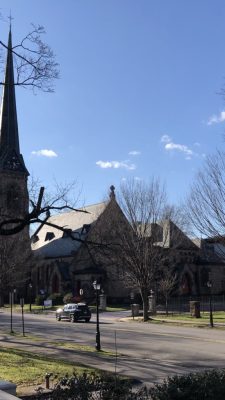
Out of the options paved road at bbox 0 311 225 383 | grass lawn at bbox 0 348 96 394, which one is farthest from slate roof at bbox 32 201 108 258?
grass lawn at bbox 0 348 96 394

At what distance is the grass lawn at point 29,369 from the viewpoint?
12.7 meters

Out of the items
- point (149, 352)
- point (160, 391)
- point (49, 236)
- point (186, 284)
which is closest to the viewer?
point (160, 391)

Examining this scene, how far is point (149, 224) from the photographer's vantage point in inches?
1714

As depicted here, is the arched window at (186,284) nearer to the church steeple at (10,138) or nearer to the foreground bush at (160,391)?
the church steeple at (10,138)

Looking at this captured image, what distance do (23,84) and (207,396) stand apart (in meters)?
9.48

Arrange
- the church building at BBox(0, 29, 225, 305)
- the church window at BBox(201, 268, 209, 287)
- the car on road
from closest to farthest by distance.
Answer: the car on road < the church building at BBox(0, 29, 225, 305) < the church window at BBox(201, 268, 209, 287)

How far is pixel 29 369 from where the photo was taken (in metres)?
14.3

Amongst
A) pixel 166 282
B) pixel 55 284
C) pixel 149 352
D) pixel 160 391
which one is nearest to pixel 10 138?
pixel 55 284

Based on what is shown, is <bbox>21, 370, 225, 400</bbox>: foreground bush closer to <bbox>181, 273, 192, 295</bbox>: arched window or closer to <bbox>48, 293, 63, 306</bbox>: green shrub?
<bbox>48, 293, 63, 306</bbox>: green shrub

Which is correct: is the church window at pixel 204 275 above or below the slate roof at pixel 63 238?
below

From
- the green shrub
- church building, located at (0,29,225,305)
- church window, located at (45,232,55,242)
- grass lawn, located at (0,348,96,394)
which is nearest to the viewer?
grass lawn, located at (0,348,96,394)

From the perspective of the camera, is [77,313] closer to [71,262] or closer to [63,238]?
[71,262]

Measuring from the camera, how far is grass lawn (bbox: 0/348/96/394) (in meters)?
12.7

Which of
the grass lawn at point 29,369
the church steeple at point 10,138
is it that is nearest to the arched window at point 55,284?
the church steeple at point 10,138
